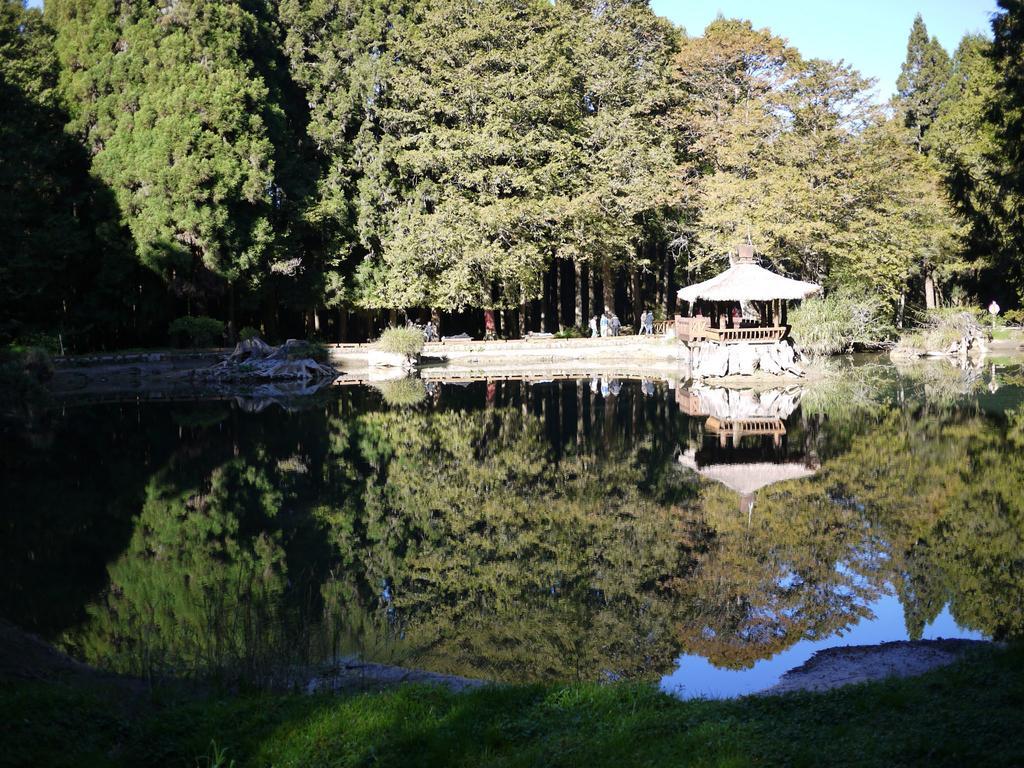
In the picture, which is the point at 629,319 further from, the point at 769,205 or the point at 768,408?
the point at 768,408

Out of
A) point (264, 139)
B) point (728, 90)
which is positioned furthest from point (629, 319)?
point (264, 139)

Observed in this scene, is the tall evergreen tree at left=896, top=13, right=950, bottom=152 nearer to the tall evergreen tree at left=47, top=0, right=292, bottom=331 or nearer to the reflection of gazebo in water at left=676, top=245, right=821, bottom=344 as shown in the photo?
the reflection of gazebo in water at left=676, top=245, right=821, bottom=344

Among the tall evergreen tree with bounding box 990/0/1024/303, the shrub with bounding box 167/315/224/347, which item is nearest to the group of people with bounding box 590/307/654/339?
the shrub with bounding box 167/315/224/347

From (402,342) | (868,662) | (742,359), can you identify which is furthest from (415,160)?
(868,662)

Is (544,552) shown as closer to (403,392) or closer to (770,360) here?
(403,392)

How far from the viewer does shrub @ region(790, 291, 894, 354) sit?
3130cm

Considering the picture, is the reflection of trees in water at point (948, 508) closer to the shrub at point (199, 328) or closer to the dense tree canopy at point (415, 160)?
the dense tree canopy at point (415, 160)

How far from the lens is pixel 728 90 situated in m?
37.9

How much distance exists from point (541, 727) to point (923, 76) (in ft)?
167

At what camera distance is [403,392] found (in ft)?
90.3

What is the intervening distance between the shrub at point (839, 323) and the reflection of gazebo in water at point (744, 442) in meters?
6.00

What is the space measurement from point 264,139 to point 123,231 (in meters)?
6.04

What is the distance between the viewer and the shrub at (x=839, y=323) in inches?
1232

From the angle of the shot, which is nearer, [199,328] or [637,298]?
[199,328]
